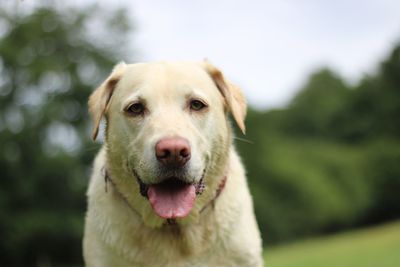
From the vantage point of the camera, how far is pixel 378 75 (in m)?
60.5

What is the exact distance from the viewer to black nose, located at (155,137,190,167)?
168 inches

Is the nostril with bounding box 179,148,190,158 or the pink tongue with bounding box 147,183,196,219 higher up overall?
the nostril with bounding box 179,148,190,158

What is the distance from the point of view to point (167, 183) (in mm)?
4668

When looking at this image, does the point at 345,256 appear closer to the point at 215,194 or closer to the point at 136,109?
the point at 215,194

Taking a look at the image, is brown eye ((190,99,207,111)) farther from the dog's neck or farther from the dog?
the dog's neck

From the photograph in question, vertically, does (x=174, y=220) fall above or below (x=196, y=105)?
below

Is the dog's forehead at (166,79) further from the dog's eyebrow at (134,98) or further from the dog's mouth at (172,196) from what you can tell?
the dog's mouth at (172,196)

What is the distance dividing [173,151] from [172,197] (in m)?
0.47

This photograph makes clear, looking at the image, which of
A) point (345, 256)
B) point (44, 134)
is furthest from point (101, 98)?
point (44, 134)

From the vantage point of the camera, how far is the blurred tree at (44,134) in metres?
33.9

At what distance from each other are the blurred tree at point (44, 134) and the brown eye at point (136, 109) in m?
29.4

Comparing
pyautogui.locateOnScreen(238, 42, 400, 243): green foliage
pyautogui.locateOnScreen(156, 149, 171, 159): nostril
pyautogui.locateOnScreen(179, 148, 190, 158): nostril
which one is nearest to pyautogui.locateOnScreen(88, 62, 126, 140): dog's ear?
pyautogui.locateOnScreen(156, 149, 171, 159): nostril

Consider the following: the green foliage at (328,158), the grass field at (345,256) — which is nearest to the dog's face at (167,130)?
the grass field at (345,256)

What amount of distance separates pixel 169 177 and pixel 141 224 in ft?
2.37
